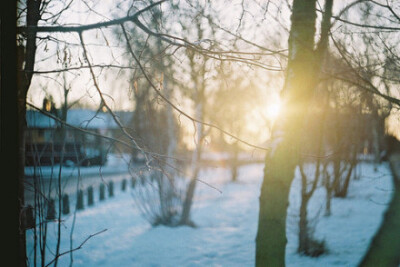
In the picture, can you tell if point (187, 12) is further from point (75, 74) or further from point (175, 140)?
point (175, 140)

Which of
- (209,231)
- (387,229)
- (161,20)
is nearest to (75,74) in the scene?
(161,20)

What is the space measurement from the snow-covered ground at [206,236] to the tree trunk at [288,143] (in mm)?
1572

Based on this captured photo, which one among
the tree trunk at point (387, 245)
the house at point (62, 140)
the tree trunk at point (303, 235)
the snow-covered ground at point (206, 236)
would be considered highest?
the house at point (62, 140)

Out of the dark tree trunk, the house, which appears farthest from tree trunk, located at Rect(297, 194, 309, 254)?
the house

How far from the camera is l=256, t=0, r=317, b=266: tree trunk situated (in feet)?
8.80

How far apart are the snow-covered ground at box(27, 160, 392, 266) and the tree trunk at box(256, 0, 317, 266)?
157 centimetres

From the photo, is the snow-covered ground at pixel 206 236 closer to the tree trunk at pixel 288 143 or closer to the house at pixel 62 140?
the house at pixel 62 140

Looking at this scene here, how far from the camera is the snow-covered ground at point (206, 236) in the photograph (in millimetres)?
4957

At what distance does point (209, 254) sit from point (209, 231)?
1612 millimetres

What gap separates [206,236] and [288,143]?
464cm

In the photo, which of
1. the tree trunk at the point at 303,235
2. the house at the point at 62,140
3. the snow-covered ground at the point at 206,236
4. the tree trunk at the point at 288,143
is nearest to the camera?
the house at the point at 62,140

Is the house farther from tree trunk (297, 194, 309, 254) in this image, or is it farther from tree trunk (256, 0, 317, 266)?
tree trunk (297, 194, 309, 254)

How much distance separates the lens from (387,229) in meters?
2.64

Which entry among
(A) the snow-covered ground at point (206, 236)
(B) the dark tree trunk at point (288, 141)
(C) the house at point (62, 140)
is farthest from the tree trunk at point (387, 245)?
(C) the house at point (62, 140)
